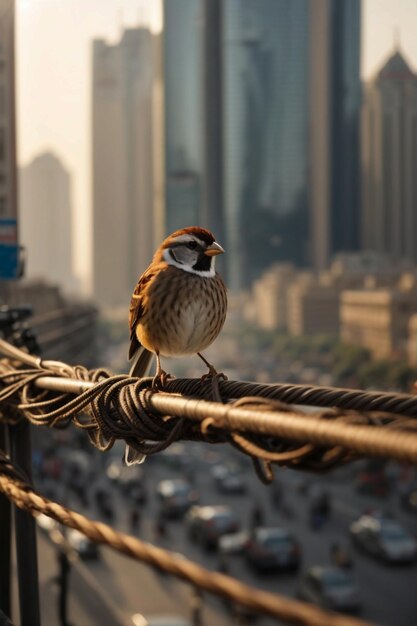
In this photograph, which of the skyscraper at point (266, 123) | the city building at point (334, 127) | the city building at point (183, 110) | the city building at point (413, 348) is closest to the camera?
the city building at point (413, 348)

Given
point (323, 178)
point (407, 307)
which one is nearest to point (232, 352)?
point (323, 178)

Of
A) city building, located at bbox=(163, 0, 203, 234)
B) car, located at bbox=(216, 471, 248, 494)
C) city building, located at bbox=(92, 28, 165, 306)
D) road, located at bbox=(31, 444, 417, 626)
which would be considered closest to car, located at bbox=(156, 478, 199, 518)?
road, located at bbox=(31, 444, 417, 626)

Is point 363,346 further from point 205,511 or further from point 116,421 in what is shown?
point 116,421

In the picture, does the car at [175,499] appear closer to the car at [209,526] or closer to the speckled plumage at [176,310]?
the car at [209,526]

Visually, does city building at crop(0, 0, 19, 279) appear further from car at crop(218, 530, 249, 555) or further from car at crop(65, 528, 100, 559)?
car at crop(218, 530, 249, 555)

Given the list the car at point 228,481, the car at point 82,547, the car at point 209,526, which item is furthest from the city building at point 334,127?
the car at point 82,547

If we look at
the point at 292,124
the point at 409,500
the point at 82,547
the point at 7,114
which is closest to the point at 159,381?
the point at 82,547
